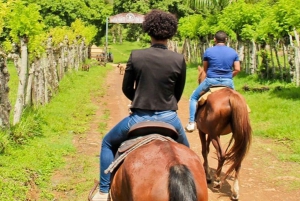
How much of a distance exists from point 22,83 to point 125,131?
18.4ft

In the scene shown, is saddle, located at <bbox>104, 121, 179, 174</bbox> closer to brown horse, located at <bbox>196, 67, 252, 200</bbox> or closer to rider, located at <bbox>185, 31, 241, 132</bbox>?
brown horse, located at <bbox>196, 67, 252, 200</bbox>

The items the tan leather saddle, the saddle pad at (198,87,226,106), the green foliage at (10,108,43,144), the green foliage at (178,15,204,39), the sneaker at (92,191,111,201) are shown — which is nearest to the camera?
the tan leather saddle

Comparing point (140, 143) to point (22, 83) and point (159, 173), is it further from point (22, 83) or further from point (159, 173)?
point (22, 83)

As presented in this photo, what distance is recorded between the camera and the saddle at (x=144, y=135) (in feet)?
11.4

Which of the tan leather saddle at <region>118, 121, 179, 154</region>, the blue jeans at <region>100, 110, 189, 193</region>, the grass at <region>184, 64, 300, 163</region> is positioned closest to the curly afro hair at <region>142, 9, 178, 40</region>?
the blue jeans at <region>100, 110, 189, 193</region>

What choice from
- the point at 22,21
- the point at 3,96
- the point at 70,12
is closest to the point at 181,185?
the point at 3,96

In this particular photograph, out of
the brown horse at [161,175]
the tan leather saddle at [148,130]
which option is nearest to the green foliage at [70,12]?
the tan leather saddle at [148,130]

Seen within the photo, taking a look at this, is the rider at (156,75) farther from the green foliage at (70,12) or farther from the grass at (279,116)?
the green foliage at (70,12)

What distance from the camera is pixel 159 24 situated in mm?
3686

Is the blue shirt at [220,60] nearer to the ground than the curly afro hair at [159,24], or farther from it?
nearer to the ground

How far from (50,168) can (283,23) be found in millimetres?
9745

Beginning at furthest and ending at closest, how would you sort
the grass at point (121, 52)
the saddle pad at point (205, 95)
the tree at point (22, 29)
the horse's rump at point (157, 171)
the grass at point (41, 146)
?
the grass at point (121, 52) < the tree at point (22, 29) < the saddle pad at point (205, 95) < the grass at point (41, 146) < the horse's rump at point (157, 171)

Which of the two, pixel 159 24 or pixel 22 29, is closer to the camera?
pixel 159 24

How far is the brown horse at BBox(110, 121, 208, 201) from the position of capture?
275cm
